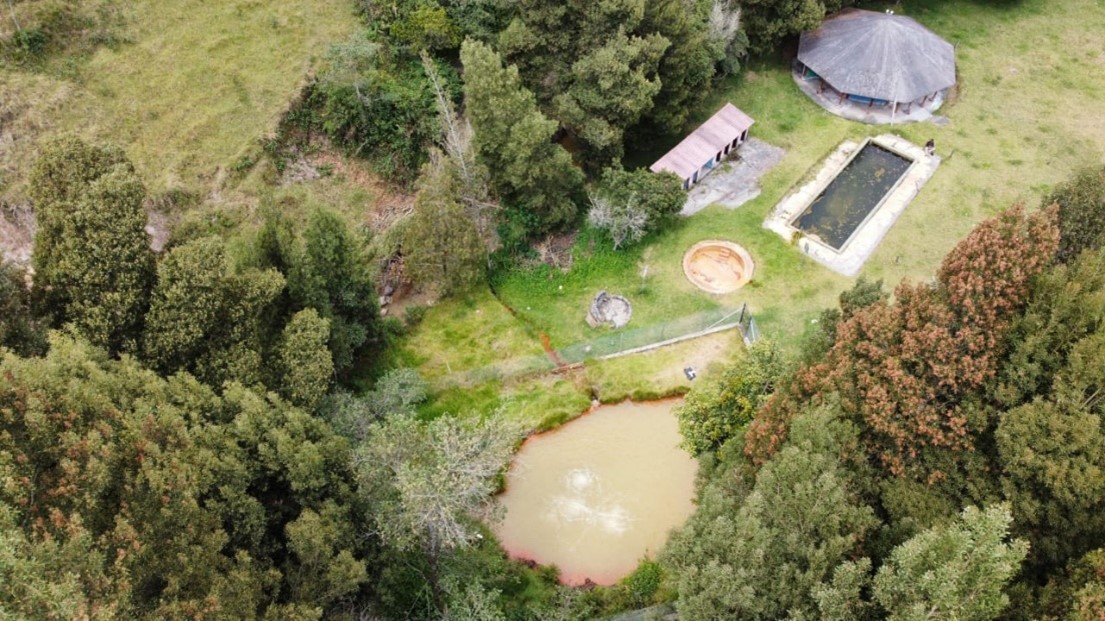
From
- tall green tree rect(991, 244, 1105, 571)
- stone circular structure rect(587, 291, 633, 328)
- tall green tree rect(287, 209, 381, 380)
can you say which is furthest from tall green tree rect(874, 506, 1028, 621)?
tall green tree rect(287, 209, 381, 380)

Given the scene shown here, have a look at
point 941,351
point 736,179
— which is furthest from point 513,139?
point 941,351

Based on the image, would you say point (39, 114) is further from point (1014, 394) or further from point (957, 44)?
point (957, 44)

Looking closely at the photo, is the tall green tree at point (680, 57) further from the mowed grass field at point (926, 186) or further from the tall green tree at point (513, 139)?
the tall green tree at point (513, 139)

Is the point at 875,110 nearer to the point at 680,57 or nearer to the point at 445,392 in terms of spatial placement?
the point at 680,57

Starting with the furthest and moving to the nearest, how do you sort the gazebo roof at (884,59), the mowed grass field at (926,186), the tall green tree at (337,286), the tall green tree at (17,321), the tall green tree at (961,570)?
the gazebo roof at (884,59), the mowed grass field at (926,186), the tall green tree at (337,286), the tall green tree at (17,321), the tall green tree at (961,570)

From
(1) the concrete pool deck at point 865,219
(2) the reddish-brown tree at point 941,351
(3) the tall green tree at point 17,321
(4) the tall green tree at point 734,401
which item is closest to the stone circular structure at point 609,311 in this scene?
(4) the tall green tree at point 734,401

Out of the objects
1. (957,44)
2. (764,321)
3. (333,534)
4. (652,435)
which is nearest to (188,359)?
(333,534)
